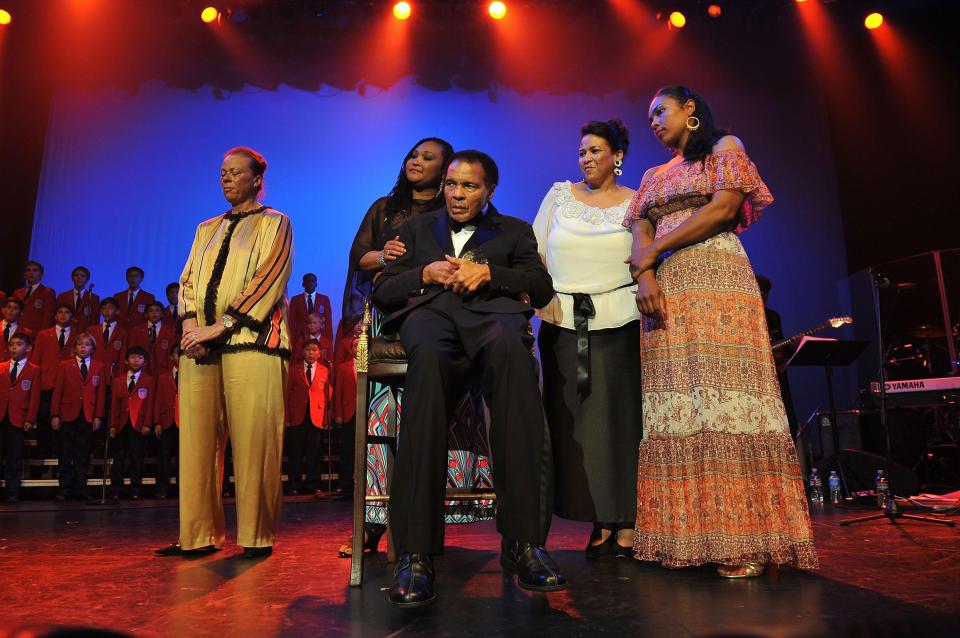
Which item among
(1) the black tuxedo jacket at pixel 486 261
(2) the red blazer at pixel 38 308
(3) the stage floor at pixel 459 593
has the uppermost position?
(2) the red blazer at pixel 38 308

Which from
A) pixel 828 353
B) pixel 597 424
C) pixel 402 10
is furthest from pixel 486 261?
pixel 402 10

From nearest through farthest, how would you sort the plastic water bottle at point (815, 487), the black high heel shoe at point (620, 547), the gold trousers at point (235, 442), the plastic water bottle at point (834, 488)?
1. the black high heel shoe at point (620, 547)
2. the gold trousers at point (235, 442)
3. the plastic water bottle at point (834, 488)
4. the plastic water bottle at point (815, 487)

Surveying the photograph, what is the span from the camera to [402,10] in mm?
8914

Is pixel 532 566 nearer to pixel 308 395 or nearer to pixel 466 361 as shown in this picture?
pixel 466 361

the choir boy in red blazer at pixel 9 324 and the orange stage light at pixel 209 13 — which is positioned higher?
the orange stage light at pixel 209 13

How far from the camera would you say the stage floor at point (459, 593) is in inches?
69.0

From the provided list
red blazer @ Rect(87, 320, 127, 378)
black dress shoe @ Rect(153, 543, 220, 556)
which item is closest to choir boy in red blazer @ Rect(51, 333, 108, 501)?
red blazer @ Rect(87, 320, 127, 378)

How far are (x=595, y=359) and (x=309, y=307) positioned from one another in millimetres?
5867

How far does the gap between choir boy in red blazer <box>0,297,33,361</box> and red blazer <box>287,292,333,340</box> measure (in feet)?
8.45

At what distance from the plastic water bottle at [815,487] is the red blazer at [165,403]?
587 centimetres

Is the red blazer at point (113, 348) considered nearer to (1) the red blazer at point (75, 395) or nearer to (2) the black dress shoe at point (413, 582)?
(1) the red blazer at point (75, 395)

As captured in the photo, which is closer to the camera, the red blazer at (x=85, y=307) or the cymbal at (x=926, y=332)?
the cymbal at (x=926, y=332)

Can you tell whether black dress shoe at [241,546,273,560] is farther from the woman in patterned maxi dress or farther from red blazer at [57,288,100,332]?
red blazer at [57,288,100,332]

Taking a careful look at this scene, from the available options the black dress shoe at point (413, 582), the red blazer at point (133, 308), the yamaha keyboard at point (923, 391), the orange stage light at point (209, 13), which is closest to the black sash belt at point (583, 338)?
the black dress shoe at point (413, 582)
